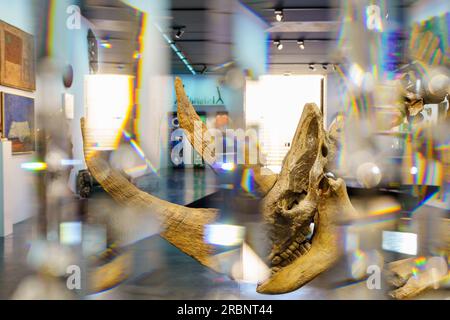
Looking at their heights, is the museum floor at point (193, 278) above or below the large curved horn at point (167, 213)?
below

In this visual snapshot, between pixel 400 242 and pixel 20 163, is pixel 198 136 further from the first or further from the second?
pixel 20 163

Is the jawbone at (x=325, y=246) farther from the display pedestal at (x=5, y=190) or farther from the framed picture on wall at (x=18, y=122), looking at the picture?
the framed picture on wall at (x=18, y=122)

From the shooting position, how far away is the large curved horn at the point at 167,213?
5.08 feet

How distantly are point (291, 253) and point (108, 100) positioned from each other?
10.6 feet

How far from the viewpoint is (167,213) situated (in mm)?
1586

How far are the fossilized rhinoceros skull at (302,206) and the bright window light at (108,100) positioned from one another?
2785 millimetres

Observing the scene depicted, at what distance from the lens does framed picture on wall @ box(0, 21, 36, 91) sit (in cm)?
380

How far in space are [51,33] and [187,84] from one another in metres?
1.34

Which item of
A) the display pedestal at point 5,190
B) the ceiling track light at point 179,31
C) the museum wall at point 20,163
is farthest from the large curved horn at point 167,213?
the ceiling track light at point 179,31

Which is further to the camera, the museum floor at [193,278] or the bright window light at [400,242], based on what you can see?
the bright window light at [400,242]

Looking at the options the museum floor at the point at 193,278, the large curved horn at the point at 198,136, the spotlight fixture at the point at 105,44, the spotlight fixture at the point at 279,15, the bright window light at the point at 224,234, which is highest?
the spotlight fixture at the point at 279,15

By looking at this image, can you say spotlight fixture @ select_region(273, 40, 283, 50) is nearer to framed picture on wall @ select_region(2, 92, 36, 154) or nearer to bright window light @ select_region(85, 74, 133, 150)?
bright window light @ select_region(85, 74, 133, 150)
